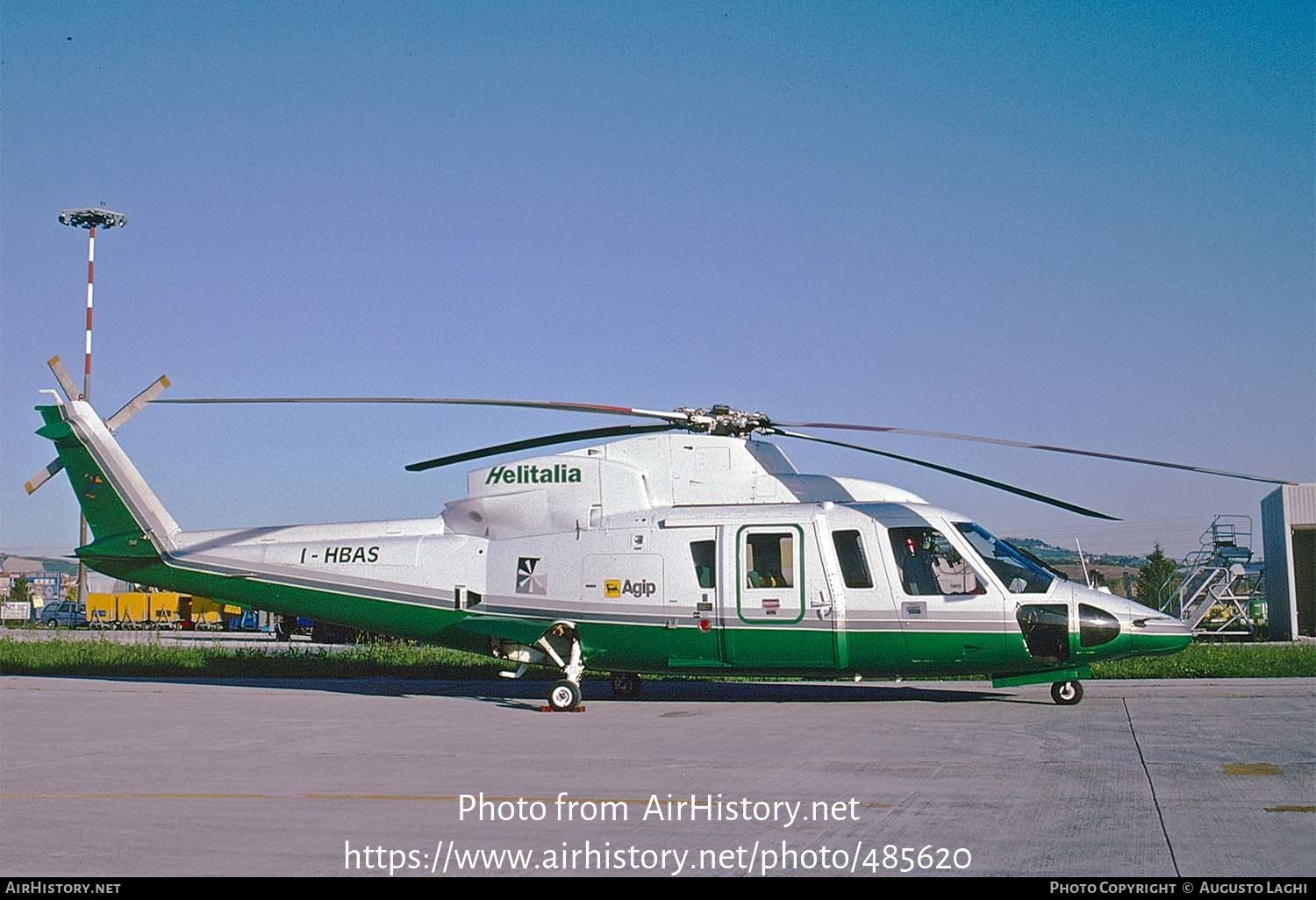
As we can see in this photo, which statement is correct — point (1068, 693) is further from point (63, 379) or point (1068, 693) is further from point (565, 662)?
point (63, 379)

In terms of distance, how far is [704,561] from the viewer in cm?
1689

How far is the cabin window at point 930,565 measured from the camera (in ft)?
53.3

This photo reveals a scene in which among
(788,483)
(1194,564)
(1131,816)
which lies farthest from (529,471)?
(1194,564)

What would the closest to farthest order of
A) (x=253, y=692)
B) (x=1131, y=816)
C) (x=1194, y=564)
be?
(x=1131, y=816) < (x=253, y=692) < (x=1194, y=564)

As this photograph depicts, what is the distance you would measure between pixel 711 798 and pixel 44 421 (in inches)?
601

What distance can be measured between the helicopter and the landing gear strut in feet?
0.10

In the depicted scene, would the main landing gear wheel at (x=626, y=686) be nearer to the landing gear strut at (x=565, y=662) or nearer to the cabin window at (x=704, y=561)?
the landing gear strut at (x=565, y=662)

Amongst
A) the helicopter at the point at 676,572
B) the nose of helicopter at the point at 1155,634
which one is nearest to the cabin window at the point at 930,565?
the helicopter at the point at 676,572

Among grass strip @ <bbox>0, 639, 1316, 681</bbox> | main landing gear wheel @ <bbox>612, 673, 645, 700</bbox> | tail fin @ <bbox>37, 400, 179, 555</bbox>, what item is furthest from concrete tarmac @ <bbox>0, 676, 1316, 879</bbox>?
grass strip @ <bbox>0, 639, 1316, 681</bbox>

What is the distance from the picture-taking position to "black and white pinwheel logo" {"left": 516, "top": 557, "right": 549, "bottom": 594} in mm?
17500

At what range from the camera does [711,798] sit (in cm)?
879

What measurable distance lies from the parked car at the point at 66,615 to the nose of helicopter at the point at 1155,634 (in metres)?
57.3

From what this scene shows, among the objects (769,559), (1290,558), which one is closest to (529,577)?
(769,559)
